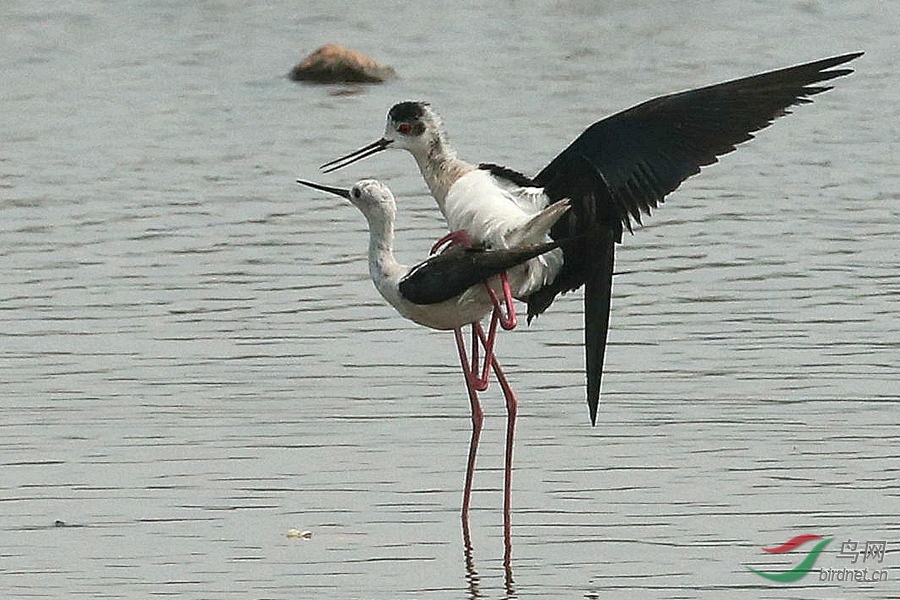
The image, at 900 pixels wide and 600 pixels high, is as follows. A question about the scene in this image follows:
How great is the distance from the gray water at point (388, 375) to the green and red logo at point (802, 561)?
53 mm

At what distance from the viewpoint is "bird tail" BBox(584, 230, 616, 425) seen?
24.4 ft

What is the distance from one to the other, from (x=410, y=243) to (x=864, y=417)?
3.61 m

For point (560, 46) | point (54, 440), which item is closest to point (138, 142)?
point (560, 46)

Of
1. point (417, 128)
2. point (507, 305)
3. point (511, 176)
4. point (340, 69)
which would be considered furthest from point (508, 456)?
point (340, 69)

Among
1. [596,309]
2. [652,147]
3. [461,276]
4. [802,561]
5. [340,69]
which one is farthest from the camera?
[340,69]

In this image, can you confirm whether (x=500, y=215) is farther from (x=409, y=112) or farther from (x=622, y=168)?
(x=409, y=112)

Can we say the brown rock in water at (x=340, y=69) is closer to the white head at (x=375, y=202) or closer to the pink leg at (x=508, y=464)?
the pink leg at (x=508, y=464)

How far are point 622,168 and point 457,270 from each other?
62cm

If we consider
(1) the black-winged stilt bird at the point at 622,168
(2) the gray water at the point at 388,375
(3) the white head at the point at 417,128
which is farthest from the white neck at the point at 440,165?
(2) the gray water at the point at 388,375

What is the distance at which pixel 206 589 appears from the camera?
6480 millimetres

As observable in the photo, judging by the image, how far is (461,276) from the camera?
720 cm

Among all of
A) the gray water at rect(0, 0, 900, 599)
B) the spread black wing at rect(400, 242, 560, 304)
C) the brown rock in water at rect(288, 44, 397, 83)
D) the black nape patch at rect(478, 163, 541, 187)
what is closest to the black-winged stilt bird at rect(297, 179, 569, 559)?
the spread black wing at rect(400, 242, 560, 304)

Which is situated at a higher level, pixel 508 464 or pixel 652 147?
pixel 652 147

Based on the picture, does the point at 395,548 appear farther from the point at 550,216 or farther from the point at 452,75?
the point at 452,75
